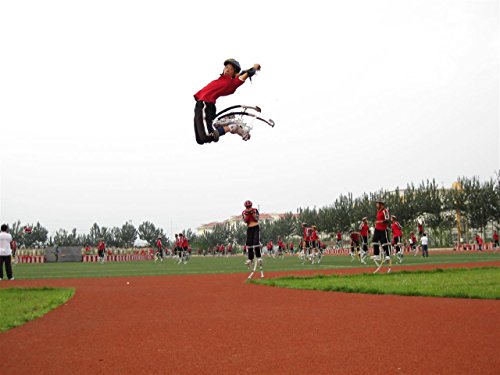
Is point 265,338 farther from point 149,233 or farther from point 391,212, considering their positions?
point 149,233

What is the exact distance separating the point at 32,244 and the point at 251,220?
287 ft

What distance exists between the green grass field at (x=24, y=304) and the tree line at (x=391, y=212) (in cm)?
6411

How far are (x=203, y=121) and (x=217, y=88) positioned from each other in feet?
1.64

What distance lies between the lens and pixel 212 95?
26.5 feet

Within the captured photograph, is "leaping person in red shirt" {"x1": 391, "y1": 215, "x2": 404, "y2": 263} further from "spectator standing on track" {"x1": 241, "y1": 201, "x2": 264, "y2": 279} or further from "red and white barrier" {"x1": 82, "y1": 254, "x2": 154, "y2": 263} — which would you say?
"red and white barrier" {"x1": 82, "y1": 254, "x2": 154, "y2": 263}

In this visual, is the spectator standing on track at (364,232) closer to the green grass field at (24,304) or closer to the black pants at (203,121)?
the green grass field at (24,304)

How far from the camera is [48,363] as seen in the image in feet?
19.1

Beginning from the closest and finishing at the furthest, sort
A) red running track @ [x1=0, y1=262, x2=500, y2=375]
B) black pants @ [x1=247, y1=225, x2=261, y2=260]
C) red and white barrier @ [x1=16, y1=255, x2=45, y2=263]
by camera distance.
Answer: red running track @ [x1=0, y1=262, x2=500, y2=375], black pants @ [x1=247, y1=225, x2=261, y2=260], red and white barrier @ [x1=16, y1=255, x2=45, y2=263]

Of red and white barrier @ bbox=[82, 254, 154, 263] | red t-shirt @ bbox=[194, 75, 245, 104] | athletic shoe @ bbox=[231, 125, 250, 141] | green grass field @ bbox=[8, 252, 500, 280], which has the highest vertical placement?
red t-shirt @ bbox=[194, 75, 245, 104]

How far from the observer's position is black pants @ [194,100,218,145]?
8.02 metres

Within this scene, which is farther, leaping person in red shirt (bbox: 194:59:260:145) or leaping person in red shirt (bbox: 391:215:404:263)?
leaping person in red shirt (bbox: 391:215:404:263)

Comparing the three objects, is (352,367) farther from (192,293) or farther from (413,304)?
(192,293)

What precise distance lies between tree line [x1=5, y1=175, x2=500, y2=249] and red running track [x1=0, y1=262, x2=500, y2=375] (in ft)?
211

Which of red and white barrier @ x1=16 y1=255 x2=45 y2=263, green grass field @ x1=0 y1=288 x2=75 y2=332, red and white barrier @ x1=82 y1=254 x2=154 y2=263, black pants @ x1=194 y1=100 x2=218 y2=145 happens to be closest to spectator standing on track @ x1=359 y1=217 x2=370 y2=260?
green grass field @ x1=0 y1=288 x2=75 y2=332
